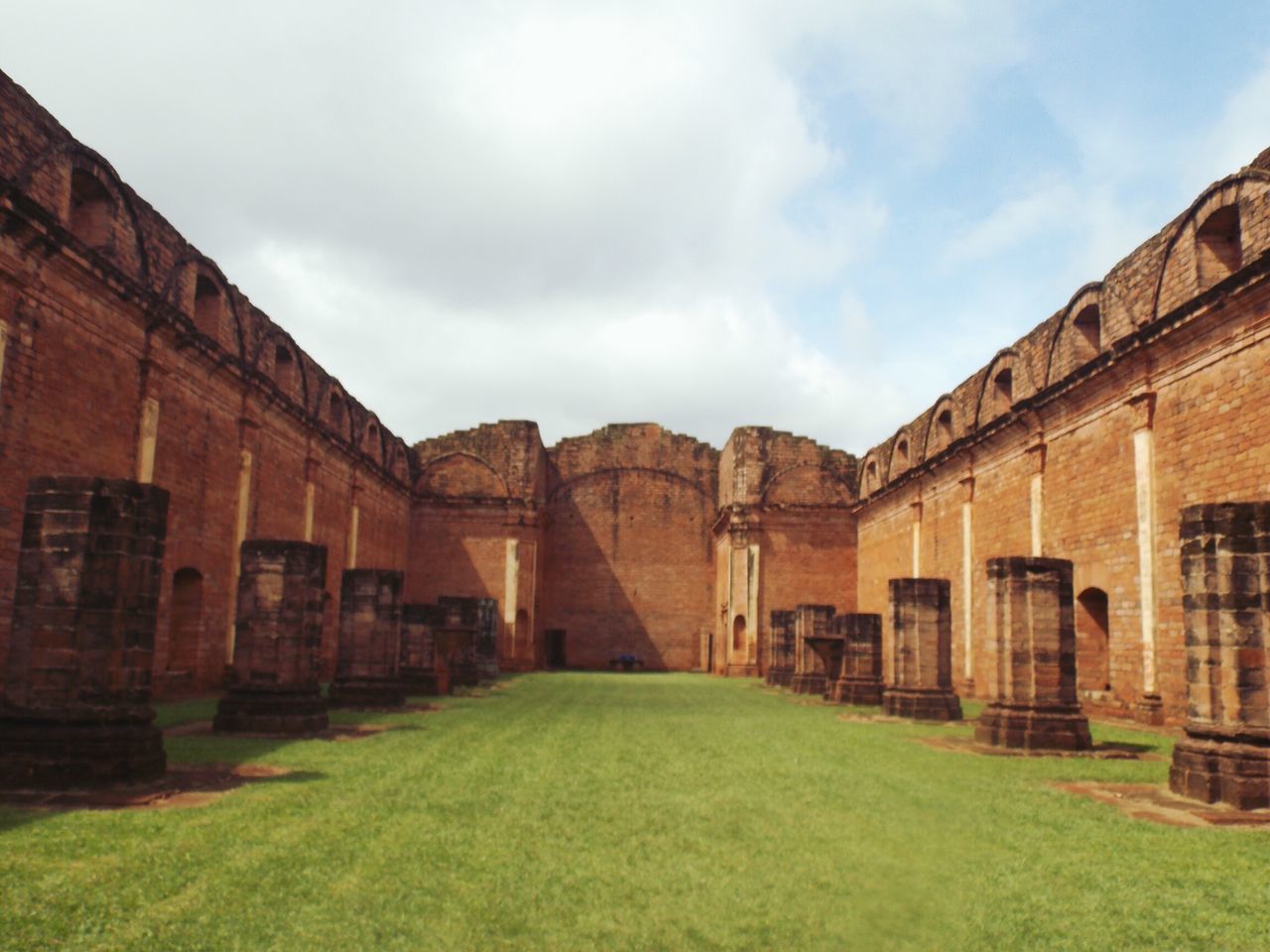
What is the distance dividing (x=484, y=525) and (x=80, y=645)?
23.9m

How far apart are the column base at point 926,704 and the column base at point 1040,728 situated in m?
3.42

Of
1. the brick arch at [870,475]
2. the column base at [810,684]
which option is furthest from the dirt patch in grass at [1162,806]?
the brick arch at [870,475]

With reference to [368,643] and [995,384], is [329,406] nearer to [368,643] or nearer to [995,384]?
[368,643]

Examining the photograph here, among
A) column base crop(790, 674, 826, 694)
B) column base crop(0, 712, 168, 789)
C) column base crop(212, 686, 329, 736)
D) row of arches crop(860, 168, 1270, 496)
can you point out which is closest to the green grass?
column base crop(0, 712, 168, 789)

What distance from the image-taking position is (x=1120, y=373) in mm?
14961

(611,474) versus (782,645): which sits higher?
(611,474)

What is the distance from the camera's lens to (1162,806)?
285 inches

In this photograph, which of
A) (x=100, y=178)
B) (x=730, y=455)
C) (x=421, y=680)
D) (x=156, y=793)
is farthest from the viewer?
(x=730, y=455)

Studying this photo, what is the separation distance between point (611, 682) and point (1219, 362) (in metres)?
15.6

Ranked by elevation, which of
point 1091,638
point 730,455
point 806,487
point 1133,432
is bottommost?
point 1091,638

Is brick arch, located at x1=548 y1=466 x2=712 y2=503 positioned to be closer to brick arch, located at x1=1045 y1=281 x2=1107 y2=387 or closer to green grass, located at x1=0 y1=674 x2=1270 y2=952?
brick arch, located at x1=1045 y1=281 x2=1107 y2=387

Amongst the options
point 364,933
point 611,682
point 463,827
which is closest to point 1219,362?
point 463,827

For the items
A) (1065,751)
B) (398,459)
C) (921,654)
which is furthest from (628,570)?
(1065,751)

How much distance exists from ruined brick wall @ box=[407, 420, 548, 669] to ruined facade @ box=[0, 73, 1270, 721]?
71mm
